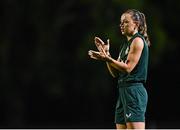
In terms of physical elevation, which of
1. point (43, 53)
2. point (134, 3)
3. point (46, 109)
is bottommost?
point (46, 109)

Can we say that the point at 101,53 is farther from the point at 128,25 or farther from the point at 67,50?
the point at 67,50

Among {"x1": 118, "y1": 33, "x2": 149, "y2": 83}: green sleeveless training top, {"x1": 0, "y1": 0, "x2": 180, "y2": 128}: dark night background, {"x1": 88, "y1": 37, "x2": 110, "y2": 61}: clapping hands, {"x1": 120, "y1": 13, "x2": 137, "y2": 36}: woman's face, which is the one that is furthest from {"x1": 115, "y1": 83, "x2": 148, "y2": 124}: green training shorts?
{"x1": 0, "y1": 0, "x2": 180, "y2": 128}: dark night background

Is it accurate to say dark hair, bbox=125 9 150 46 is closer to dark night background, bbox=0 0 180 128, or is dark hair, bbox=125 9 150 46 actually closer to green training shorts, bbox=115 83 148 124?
green training shorts, bbox=115 83 148 124

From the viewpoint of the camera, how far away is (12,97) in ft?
75.9

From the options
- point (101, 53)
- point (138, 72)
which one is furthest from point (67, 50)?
point (101, 53)

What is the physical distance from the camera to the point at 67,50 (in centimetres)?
2286

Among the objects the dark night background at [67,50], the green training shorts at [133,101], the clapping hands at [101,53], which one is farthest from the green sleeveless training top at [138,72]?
the dark night background at [67,50]

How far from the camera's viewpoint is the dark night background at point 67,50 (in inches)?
820

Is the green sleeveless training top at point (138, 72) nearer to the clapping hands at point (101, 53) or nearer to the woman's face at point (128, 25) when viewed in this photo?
the woman's face at point (128, 25)

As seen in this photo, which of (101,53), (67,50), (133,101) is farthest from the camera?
(67,50)

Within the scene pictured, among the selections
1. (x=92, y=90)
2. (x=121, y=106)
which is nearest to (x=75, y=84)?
(x=92, y=90)

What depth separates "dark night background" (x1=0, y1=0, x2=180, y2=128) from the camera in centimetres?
2083

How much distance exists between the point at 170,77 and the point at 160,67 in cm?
74

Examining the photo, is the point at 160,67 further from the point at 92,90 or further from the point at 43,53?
the point at 43,53
